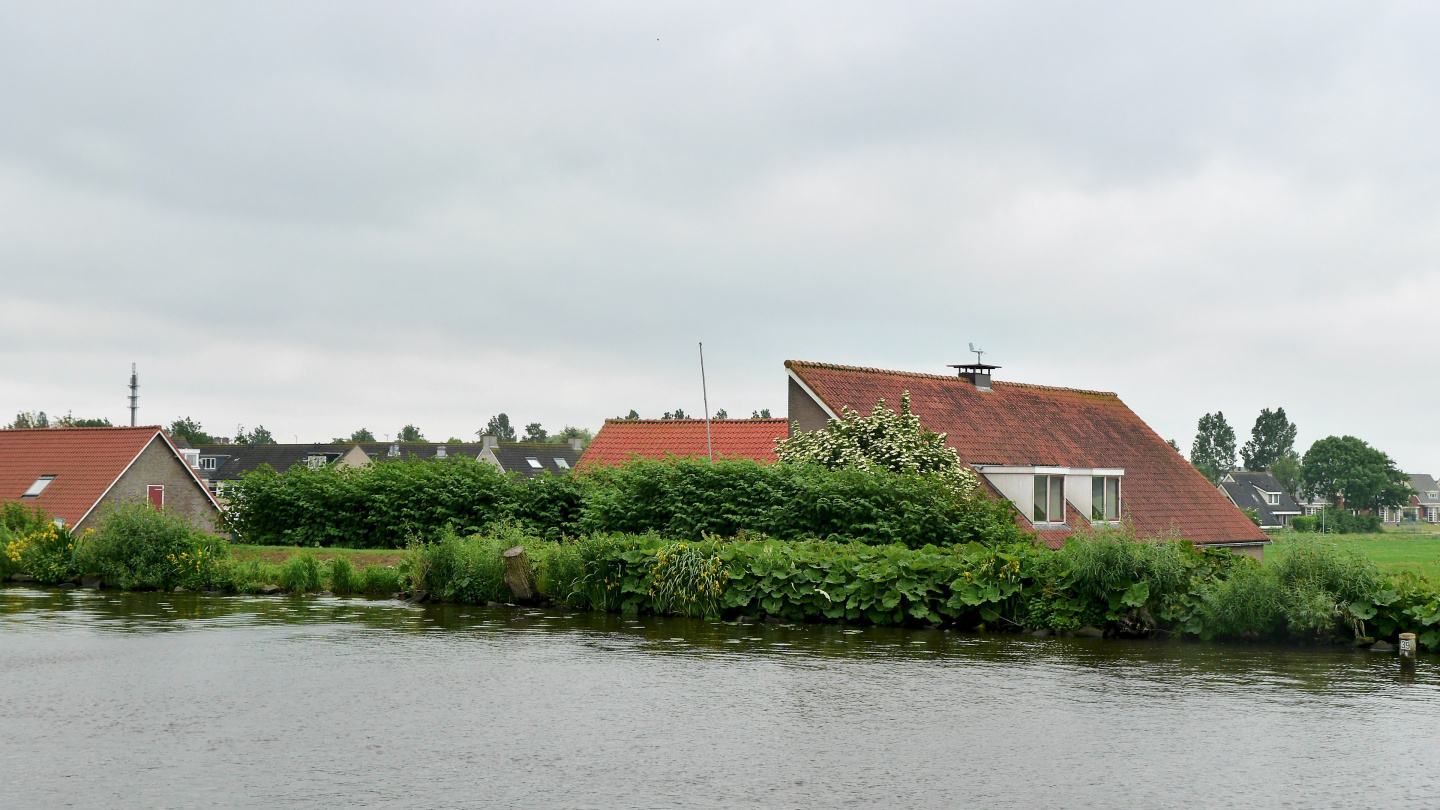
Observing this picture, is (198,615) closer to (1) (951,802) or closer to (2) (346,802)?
(2) (346,802)

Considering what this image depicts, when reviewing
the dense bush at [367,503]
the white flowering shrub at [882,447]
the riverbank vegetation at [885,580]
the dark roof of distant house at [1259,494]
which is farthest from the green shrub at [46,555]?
the dark roof of distant house at [1259,494]

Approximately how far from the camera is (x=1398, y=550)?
6912cm

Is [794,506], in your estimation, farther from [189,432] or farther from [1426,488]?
[1426,488]

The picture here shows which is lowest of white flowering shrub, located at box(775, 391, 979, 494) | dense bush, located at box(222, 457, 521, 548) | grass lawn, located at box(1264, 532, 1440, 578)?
grass lawn, located at box(1264, 532, 1440, 578)

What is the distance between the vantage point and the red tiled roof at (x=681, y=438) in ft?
109

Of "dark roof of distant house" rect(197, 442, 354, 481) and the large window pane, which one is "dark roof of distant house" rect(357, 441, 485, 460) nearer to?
"dark roof of distant house" rect(197, 442, 354, 481)

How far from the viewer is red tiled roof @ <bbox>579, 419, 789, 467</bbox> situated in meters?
33.1

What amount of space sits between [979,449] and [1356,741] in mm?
19355

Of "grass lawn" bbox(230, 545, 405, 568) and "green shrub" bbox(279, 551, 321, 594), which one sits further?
"grass lawn" bbox(230, 545, 405, 568)

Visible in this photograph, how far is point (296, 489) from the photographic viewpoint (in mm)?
32219

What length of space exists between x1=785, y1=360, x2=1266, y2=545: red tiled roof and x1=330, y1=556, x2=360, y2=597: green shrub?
37.1 ft

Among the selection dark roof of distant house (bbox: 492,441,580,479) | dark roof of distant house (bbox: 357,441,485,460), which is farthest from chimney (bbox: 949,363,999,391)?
dark roof of distant house (bbox: 357,441,485,460)

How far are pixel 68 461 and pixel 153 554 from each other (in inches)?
814

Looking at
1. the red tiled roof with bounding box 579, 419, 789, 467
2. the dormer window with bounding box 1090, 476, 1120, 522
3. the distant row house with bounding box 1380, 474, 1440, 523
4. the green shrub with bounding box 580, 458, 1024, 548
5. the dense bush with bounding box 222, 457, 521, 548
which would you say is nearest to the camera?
the green shrub with bounding box 580, 458, 1024, 548
